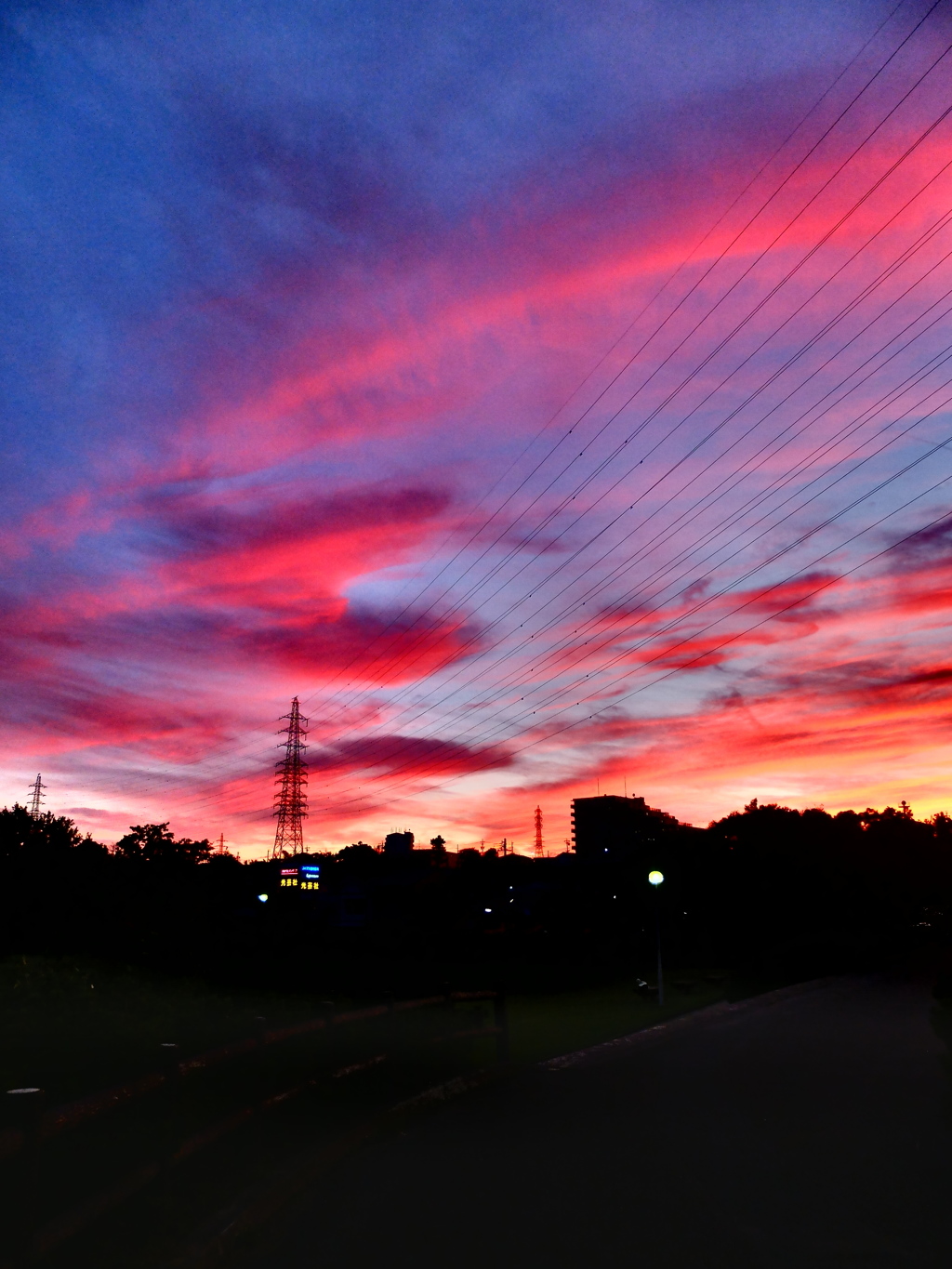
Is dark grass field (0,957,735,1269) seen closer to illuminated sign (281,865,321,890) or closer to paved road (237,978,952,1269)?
paved road (237,978,952,1269)

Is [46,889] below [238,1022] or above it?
above

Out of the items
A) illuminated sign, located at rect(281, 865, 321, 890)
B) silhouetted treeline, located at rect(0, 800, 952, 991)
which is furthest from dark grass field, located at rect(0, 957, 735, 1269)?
illuminated sign, located at rect(281, 865, 321, 890)

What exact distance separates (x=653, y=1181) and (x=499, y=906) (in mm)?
98878

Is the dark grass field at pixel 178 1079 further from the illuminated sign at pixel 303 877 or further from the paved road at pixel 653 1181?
the illuminated sign at pixel 303 877

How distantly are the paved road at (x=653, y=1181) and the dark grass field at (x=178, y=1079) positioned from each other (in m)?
0.86

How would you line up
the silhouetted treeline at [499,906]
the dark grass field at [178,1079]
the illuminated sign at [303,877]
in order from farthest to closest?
the illuminated sign at [303,877], the silhouetted treeline at [499,906], the dark grass field at [178,1079]

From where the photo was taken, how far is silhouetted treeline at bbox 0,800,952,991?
18094 millimetres

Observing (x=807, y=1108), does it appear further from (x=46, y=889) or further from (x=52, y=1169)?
(x=46, y=889)

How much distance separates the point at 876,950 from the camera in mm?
67250

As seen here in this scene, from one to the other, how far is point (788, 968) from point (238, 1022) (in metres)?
34.4

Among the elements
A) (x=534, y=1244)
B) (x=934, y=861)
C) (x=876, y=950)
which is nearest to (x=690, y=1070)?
(x=534, y=1244)

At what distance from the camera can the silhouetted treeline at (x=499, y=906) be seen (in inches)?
712

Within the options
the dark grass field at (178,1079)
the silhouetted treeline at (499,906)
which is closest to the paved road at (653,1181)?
the dark grass field at (178,1079)

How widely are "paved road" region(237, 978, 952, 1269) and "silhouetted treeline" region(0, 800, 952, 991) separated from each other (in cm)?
856
